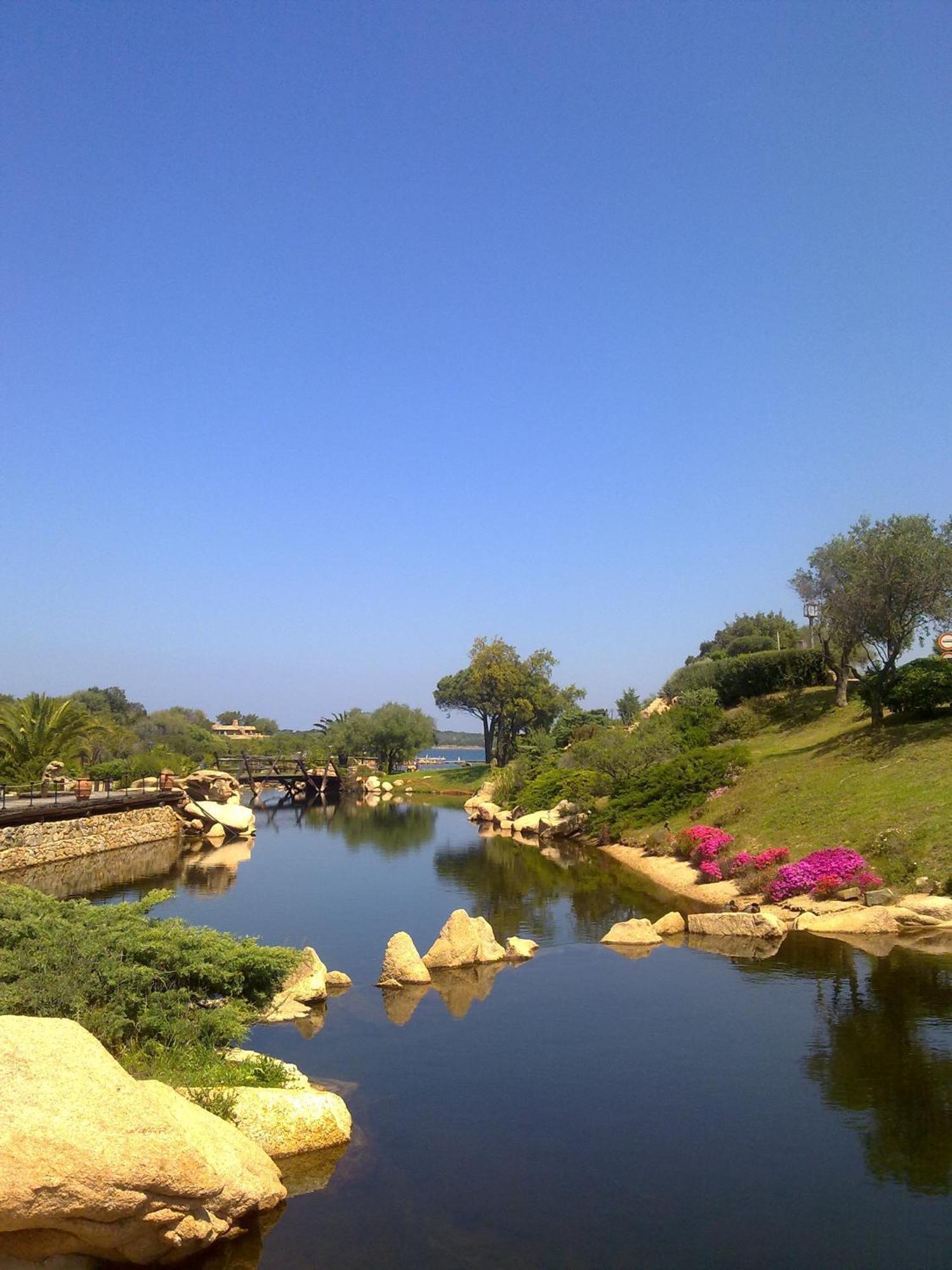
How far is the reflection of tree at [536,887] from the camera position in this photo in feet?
97.5

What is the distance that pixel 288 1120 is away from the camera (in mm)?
12984

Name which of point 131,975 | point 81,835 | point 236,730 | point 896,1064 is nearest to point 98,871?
point 81,835

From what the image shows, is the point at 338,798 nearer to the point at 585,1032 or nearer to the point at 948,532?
the point at 948,532

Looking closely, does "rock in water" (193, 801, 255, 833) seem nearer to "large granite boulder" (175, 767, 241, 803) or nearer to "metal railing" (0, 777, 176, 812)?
"large granite boulder" (175, 767, 241, 803)

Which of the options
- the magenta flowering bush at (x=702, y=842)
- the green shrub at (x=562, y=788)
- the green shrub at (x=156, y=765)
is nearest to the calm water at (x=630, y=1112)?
the magenta flowering bush at (x=702, y=842)

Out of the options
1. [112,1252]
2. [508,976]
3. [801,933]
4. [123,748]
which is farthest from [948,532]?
[123,748]

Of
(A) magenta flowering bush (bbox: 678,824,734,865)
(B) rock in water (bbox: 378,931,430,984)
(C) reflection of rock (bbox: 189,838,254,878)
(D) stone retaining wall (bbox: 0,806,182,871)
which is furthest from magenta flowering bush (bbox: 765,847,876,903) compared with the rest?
(D) stone retaining wall (bbox: 0,806,182,871)

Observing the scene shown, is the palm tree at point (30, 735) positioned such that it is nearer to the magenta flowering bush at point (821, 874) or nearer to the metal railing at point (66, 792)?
the metal railing at point (66, 792)

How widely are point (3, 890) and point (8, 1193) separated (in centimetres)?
950

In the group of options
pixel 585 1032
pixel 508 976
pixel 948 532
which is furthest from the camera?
pixel 948 532

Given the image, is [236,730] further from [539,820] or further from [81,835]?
[81,835]

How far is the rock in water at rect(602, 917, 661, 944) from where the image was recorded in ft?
84.7

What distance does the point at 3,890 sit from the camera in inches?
659

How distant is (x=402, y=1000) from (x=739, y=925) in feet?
32.7
